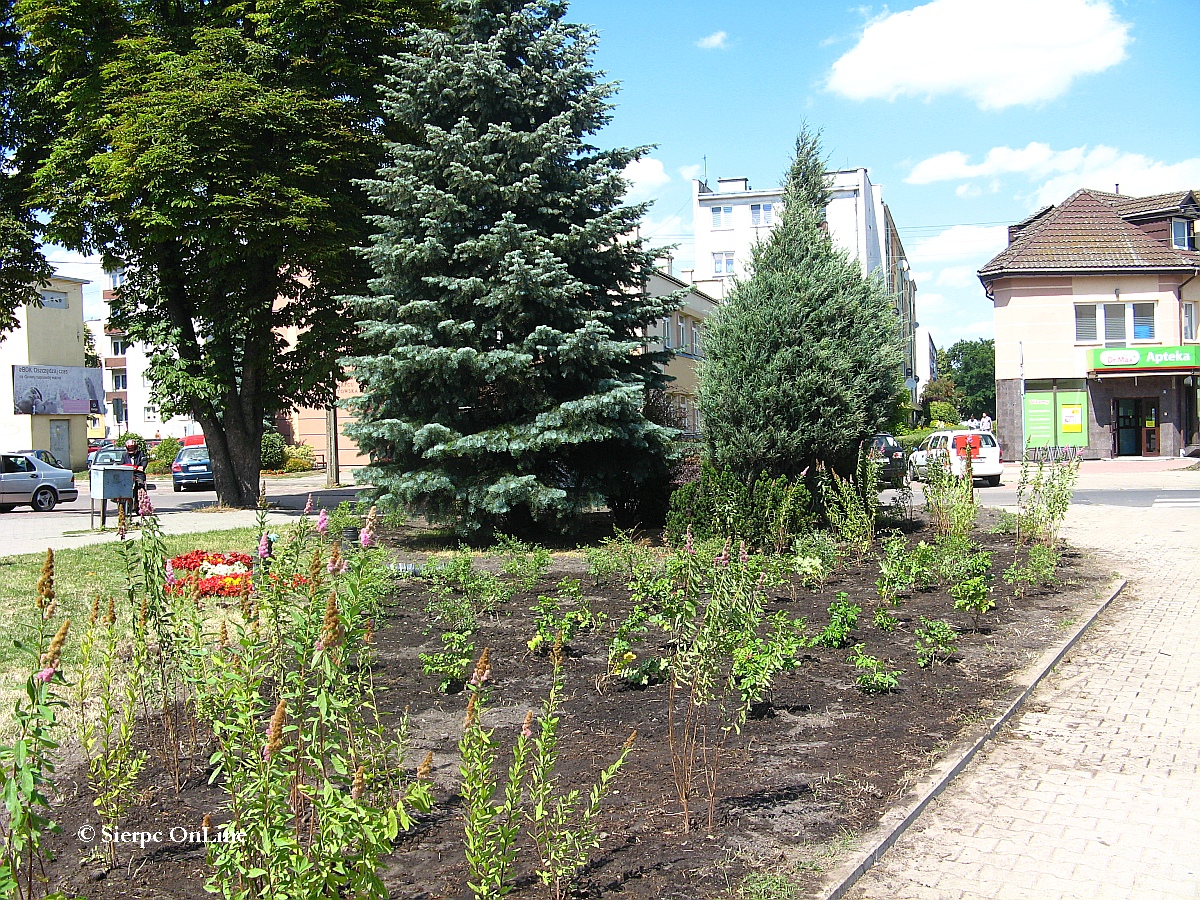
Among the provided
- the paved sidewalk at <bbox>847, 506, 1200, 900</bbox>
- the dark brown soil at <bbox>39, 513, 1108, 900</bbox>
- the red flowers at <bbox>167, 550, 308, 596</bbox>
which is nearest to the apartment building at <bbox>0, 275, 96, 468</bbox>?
the red flowers at <bbox>167, 550, 308, 596</bbox>

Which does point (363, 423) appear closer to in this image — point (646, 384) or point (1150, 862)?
point (646, 384)

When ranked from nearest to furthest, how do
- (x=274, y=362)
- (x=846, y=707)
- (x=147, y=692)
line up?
(x=147, y=692), (x=846, y=707), (x=274, y=362)

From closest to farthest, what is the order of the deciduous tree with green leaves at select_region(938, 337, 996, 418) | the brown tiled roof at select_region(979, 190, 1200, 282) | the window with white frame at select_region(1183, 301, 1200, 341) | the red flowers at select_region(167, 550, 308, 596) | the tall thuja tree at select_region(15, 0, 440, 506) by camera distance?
the red flowers at select_region(167, 550, 308, 596), the tall thuja tree at select_region(15, 0, 440, 506), the brown tiled roof at select_region(979, 190, 1200, 282), the window with white frame at select_region(1183, 301, 1200, 341), the deciduous tree with green leaves at select_region(938, 337, 996, 418)

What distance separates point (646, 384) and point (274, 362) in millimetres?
11161

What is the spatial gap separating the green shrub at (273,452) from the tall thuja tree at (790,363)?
116ft

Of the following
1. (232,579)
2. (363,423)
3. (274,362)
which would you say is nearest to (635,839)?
(232,579)

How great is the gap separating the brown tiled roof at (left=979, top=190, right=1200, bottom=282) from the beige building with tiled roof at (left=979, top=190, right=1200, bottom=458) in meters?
0.07

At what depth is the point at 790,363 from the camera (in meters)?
11.8

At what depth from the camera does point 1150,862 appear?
400 cm

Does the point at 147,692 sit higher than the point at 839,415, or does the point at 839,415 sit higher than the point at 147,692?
the point at 839,415

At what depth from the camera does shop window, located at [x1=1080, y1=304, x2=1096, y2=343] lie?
40.0m

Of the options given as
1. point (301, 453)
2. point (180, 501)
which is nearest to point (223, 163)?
point (180, 501)

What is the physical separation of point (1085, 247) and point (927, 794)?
42.6 meters

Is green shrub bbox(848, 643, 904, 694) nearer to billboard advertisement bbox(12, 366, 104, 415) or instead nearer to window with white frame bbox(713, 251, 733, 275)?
billboard advertisement bbox(12, 366, 104, 415)
